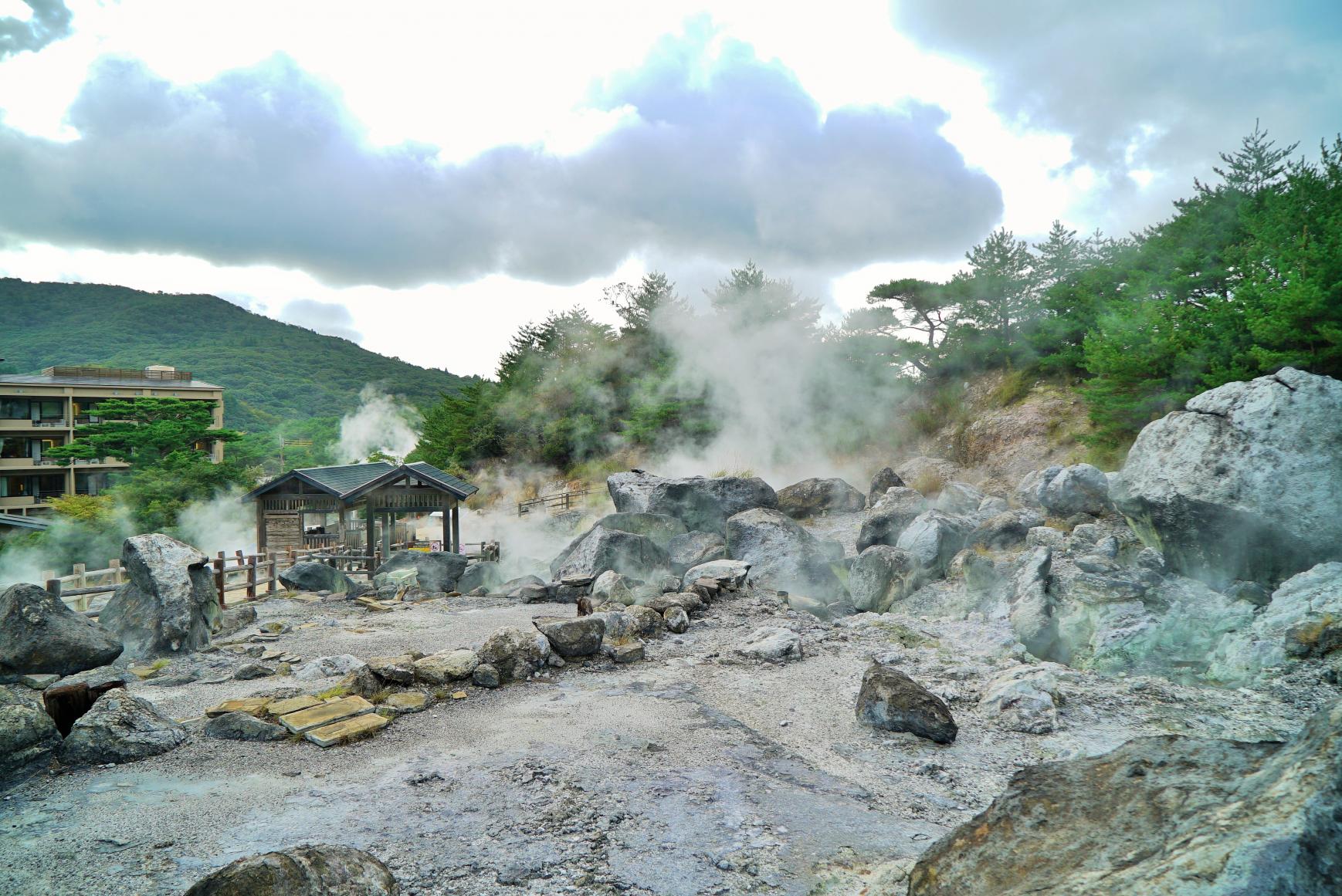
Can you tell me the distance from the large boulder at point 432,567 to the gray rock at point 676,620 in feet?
21.2

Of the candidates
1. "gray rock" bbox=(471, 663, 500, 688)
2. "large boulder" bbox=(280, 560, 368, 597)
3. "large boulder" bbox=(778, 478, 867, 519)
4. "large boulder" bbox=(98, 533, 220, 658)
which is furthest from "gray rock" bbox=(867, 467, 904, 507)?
"large boulder" bbox=(98, 533, 220, 658)

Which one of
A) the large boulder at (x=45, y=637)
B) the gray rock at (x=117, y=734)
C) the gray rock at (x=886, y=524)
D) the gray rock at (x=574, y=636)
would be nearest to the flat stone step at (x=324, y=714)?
the gray rock at (x=117, y=734)

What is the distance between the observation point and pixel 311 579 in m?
14.3

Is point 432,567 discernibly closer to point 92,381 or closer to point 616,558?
point 616,558

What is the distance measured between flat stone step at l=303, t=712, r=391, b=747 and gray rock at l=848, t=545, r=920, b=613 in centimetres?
798

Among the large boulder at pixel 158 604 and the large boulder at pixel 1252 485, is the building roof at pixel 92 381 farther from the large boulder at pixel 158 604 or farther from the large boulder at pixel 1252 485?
the large boulder at pixel 1252 485

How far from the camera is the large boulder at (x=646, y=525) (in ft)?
50.6

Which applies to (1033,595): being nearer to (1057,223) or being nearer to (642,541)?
(642,541)

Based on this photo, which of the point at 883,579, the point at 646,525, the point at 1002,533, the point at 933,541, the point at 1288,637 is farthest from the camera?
the point at 646,525

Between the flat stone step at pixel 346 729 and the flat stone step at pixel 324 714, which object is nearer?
the flat stone step at pixel 346 729

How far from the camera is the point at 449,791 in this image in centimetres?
445

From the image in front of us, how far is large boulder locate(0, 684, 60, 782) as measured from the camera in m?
4.64

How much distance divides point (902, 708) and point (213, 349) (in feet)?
234

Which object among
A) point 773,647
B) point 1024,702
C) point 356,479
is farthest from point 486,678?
point 356,479
